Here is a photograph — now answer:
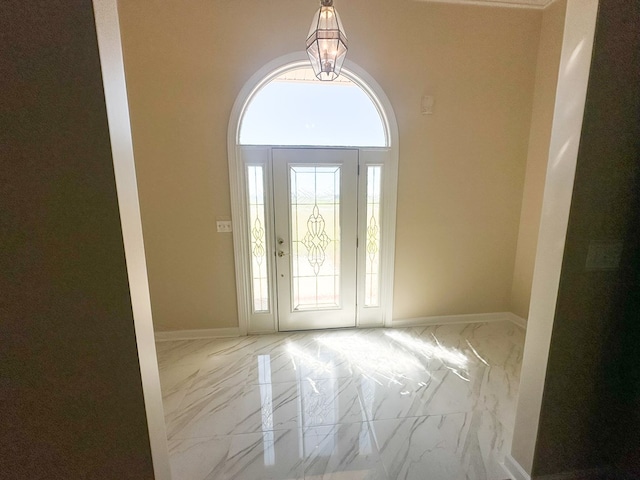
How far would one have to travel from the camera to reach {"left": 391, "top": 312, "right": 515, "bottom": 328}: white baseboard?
3119 mm

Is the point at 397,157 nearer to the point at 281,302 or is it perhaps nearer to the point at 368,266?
the point at 368,266

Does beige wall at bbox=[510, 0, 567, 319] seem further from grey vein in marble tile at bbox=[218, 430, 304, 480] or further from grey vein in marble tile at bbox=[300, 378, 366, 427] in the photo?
grey vein in marble tile at bbox=[218, 430, 304, 480]

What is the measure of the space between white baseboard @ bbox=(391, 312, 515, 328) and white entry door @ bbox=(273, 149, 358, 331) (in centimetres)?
56

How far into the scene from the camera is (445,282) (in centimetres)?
311

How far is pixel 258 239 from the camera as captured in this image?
283 cm

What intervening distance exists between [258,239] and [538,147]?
2864 mm

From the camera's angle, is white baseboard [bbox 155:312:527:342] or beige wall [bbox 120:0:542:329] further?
white baseboard [bbox 155:312:527:342]

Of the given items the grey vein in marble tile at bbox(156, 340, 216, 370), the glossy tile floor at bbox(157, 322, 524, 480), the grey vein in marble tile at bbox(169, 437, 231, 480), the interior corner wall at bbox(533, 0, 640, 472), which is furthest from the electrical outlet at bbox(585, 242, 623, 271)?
the grey vein in marble tile at bbox(156, 340, 216, 370)

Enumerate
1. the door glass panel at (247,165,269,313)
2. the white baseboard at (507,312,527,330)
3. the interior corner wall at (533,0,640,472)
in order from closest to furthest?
the interior corner wall at (533,0,640,472) < the door glass panel at (247,165,269,313) < the white baseboard at (507,312,527,330)

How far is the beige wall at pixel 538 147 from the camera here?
2611mm

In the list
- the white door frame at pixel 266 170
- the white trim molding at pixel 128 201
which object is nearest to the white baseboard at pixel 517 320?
the white door frame at pixel 266 170

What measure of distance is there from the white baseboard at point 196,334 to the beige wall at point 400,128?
0.06m

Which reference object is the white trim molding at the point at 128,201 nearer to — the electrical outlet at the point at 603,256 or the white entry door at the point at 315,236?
the electrical outlet at the point at 603,256

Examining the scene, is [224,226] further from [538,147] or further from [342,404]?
[538,147]
